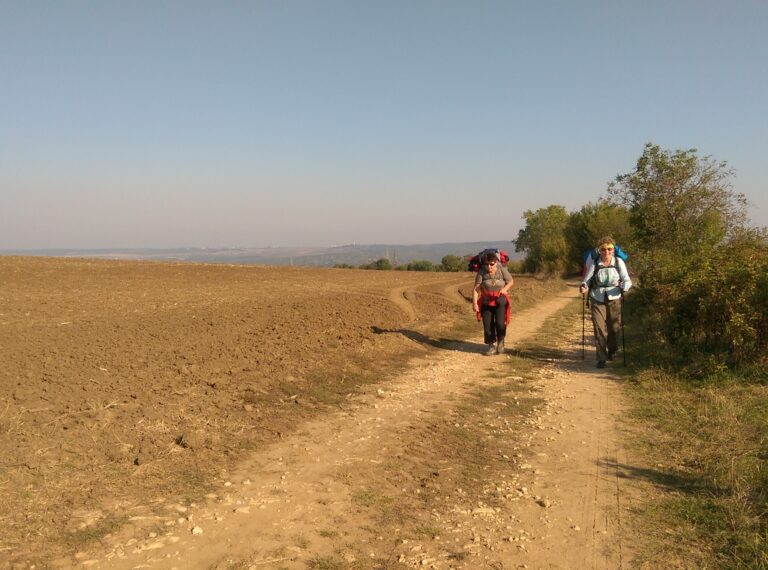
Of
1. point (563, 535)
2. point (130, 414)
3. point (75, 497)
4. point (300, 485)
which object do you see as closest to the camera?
point (563, 535)

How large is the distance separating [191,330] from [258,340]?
1.67 metres

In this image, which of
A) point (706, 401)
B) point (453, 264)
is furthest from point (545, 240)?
point (706, 401)

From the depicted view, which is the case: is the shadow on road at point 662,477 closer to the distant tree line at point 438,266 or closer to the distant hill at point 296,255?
the distant tree line at point 438,266

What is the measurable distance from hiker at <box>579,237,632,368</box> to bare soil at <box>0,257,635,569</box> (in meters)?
0.58

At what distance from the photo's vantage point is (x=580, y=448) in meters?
5.38

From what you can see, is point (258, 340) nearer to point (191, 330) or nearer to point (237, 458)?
point (191, 330)

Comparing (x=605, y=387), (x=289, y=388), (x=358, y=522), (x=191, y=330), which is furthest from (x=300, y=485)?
(x=191, y=330)

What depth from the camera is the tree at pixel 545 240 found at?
50.2 m

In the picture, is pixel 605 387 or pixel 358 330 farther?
pixel 358 330

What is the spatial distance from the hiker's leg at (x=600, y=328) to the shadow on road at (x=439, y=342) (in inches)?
88.7

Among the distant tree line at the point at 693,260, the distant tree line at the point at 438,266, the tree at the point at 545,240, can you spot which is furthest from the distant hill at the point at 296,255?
the distant tree line at the point at 693,260

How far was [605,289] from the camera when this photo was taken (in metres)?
9.27

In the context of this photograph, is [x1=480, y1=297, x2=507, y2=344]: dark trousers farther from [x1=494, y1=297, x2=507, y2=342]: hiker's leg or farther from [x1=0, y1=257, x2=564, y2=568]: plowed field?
[x1=0, y1=257, x2=564, y2=568]: plowed field

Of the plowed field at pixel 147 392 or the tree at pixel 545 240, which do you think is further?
the tree at pixel 545 240
